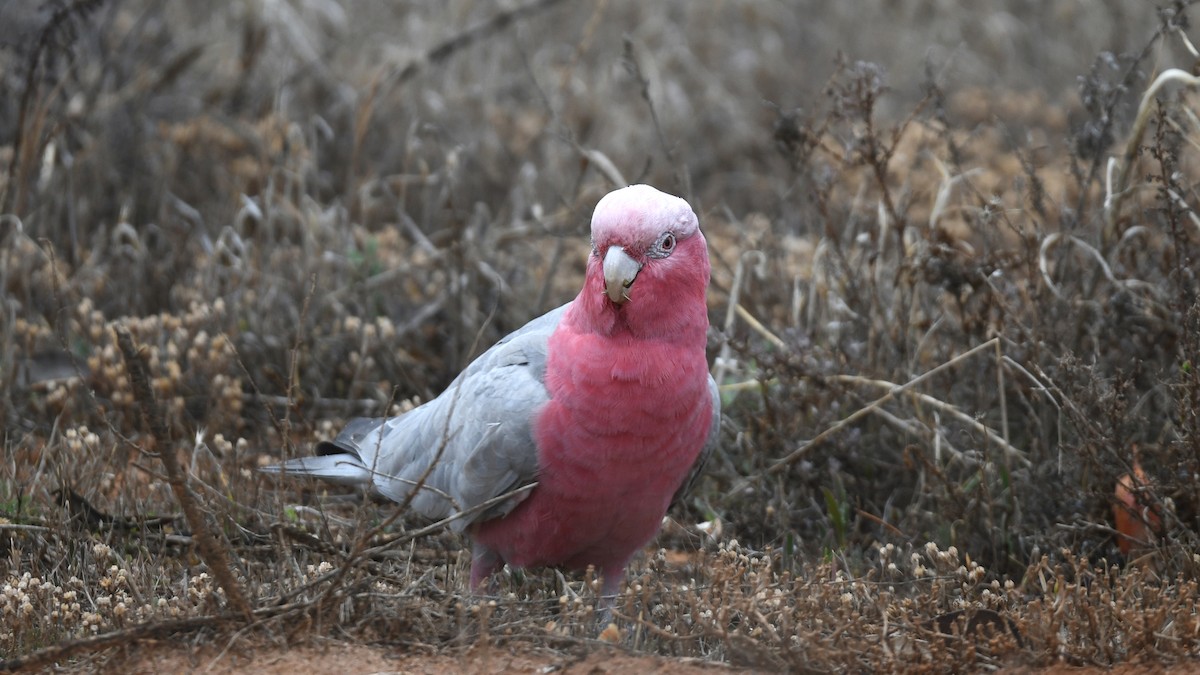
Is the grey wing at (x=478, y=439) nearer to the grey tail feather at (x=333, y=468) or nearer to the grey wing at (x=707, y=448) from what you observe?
the grey tail feather at (x=333, y=468)

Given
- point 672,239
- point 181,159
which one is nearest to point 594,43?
point 181,159

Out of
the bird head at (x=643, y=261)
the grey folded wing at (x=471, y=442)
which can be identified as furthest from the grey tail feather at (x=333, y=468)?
the bird head at (x=643, y=261)

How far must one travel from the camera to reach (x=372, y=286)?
503cm

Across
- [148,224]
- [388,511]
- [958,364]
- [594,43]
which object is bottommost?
[388,511]

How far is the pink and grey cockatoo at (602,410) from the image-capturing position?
294 cm

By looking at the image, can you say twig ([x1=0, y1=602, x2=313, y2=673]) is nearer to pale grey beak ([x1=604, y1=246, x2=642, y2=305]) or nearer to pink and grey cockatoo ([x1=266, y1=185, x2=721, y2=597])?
pink and grey cockatoo ([x1=266, y1=185, x2=721, y2=597])

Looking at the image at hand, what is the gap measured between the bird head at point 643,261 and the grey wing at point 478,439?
12.1 inches

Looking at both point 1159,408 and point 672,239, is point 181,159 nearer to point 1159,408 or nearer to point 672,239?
point 672,239

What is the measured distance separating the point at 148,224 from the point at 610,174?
96.8 inches

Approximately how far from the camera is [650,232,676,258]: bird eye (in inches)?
115

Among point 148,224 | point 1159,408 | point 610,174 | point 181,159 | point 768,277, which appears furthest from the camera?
point 181,159

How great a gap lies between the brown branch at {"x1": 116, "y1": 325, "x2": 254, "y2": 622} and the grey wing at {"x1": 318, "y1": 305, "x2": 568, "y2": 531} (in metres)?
0.44

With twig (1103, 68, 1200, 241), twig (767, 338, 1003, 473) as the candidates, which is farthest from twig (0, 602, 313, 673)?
twig (1103, 68, 1200, 241)

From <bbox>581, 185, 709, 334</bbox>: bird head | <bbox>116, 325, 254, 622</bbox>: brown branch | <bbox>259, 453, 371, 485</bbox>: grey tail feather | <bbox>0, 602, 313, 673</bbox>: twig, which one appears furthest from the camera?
<bbox>259, 453, 371, 485</bbox>: grey tail feather
